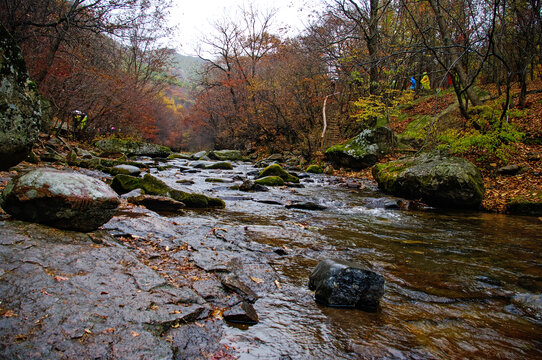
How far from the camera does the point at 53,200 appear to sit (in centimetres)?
272

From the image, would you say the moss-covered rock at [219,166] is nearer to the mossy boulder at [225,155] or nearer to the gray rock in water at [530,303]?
the mossy boulder at [225,155]

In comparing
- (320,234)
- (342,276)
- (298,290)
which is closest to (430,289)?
(342,276)

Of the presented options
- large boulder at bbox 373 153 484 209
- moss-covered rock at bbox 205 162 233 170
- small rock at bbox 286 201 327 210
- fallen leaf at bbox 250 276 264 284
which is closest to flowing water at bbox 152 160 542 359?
fallen leaf at bbox 250 276 264 284

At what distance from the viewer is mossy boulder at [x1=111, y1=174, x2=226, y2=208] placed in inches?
235

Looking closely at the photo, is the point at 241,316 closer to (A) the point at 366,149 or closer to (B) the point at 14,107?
(B) the point at 14,107

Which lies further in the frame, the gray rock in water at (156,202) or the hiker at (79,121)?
the hiker at (79,121)

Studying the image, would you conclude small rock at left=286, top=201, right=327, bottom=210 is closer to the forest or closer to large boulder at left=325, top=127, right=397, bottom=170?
the forest

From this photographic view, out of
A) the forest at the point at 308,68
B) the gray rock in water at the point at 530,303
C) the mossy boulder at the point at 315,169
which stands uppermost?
the forest at the point at 308,68

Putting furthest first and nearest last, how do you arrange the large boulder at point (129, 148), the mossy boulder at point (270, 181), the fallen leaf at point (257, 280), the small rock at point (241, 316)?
the large boulder at point (129, 148) → the mossy boulder at point (270, 181) → the fallen leaf at point (257, 280) → the small rock at point (241, 316)

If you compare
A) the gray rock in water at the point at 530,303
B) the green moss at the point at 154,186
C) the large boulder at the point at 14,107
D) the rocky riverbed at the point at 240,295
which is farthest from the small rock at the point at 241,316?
the green moss at the point at 154,186

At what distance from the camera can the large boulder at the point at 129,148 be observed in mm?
16969

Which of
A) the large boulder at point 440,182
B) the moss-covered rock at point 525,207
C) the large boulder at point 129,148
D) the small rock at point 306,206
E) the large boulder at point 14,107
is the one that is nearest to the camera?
the large boulder at point 14,107

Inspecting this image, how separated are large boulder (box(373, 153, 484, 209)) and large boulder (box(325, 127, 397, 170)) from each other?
422 cm

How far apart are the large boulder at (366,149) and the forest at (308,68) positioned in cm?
120
